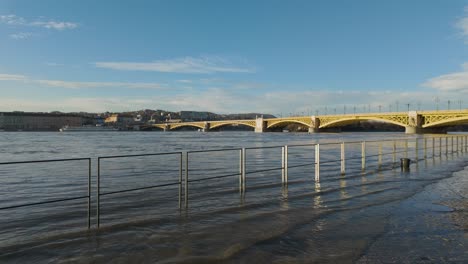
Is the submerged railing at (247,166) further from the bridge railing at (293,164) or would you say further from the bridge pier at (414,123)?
the bridge pier at (414,123)

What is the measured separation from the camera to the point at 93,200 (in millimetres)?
10992

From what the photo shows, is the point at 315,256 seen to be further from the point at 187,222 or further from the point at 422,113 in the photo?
the point at 422,113

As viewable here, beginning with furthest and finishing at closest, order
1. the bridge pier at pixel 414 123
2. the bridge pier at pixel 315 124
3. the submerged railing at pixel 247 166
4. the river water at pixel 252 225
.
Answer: the bridge pier at pixel 315 124 → the bridge pier at pixel 414 123 → the submerged railing at pixel 247 166 → the river water at pixel 252 225

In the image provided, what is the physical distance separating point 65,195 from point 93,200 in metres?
1.94

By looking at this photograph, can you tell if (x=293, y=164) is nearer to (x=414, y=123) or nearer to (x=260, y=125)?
(x=414, y=123)

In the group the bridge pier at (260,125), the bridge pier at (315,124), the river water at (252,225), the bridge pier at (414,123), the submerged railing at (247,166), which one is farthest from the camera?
the bridge pier at (260,125)

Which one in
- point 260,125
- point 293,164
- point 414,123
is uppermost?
point 414,123

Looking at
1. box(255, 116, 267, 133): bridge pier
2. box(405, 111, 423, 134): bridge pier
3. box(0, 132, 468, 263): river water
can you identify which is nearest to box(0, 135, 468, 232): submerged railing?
box(0, 132, 468, 263): river water

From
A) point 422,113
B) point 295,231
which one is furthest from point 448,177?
point 422,113

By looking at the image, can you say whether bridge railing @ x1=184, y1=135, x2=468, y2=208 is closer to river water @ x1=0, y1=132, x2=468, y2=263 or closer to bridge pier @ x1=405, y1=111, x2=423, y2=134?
river water @ x1=0, y1=132, x2=468, y2=263

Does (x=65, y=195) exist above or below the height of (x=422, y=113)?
below

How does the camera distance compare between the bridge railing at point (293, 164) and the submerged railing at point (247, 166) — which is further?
the bridge railing at point (293, 164)

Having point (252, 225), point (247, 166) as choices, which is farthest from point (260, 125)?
point (252, 225)

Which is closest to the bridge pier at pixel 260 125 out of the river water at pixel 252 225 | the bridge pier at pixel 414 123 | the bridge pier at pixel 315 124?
the bridge pier at pixel 315 124
